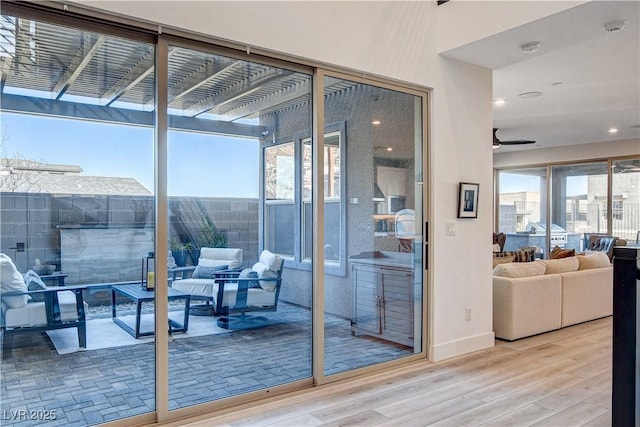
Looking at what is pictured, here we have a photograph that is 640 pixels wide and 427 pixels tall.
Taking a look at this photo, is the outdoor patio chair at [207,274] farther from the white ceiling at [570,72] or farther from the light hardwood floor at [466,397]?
the white ceiling at [570,72]

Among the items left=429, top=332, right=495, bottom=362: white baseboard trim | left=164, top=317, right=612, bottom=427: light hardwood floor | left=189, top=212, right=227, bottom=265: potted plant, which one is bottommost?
left=164, top=317, right=612, bottom=427: light hardwood floor

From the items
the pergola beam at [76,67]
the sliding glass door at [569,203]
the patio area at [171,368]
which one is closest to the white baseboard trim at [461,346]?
the patio area at [171,368]

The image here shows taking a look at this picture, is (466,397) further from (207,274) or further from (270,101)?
(270,101)

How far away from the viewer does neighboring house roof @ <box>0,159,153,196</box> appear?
7.70 feet

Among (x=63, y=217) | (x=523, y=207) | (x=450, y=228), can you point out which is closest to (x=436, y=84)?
(x=450, y=228)

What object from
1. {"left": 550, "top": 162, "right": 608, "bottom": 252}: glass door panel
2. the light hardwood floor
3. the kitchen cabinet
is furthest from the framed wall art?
{"left": 550, "top": 162, "right": 608, "bottom": 252}: glass door panel

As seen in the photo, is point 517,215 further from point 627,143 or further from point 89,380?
point 89,380

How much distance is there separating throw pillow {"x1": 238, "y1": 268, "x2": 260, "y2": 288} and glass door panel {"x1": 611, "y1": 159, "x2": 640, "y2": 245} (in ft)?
28.9

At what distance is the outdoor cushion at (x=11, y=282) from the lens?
2345 mm

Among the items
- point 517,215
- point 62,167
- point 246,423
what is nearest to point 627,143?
point 517,215

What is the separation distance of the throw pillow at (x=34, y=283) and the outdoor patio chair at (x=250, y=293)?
99cm

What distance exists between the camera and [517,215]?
11.1 meters

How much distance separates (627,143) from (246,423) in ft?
31.2

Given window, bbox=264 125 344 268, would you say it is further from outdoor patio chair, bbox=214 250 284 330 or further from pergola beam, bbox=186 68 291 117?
pergola beam, bbox=186 68 291 117
